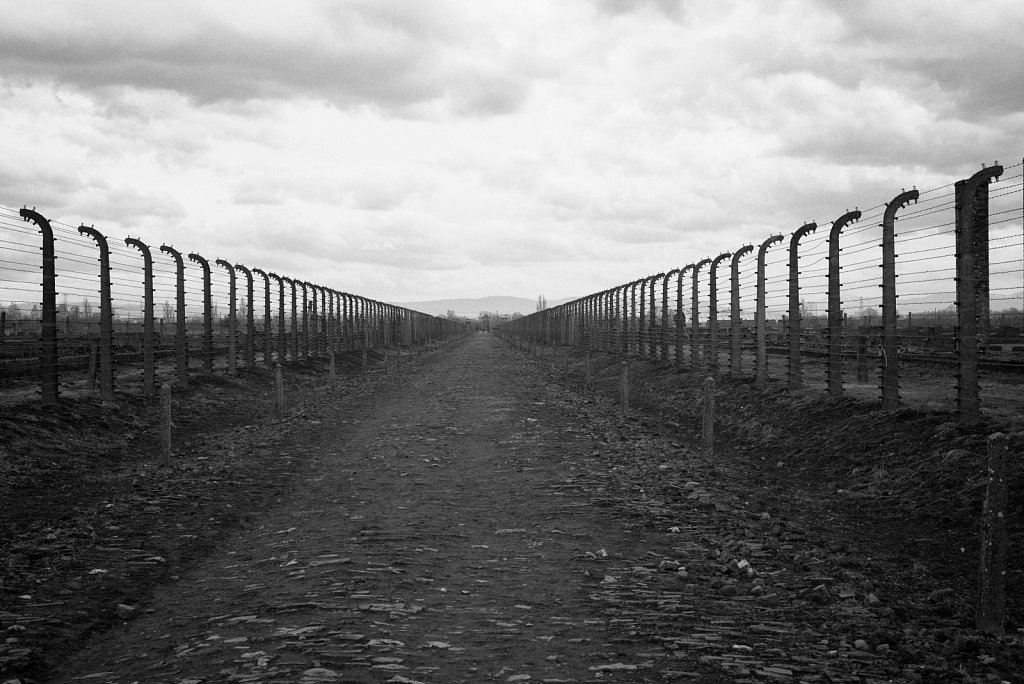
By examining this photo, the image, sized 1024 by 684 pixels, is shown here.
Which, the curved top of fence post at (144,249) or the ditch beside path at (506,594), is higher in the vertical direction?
the curved top of fence post at (144,249)

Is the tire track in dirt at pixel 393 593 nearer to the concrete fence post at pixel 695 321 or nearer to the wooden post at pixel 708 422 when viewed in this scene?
the wooden post at pixel 708 422

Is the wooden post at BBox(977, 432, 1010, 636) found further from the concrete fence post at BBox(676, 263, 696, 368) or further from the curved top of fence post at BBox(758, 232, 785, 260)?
the concrete fence post at BBox(676, 263, 696, 368)

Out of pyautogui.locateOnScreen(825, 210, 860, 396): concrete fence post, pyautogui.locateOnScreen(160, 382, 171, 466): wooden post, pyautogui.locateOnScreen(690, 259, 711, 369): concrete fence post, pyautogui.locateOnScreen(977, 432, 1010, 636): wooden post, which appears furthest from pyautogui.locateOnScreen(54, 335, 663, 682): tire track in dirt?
pyautogui.locateOnScreen(690, 259, 711, 369): concrete fence post

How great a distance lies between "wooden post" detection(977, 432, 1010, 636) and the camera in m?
4.90

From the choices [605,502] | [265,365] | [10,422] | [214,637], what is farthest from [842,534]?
[265,365]

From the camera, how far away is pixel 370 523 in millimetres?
7617

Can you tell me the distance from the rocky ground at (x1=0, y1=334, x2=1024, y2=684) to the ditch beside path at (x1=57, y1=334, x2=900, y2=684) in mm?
26

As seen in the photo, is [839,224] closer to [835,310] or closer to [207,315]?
[835,310]

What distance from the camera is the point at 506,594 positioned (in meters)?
5.57

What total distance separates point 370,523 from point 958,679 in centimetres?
520

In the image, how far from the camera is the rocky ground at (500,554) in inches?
177

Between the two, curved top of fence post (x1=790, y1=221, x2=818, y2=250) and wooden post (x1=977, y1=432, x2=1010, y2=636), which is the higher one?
curved top of fence post (x1=790, y1=221, x2=818, y2=250)

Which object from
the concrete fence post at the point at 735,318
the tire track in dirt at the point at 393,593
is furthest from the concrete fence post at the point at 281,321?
the tire track in dirt at the point at 393,593

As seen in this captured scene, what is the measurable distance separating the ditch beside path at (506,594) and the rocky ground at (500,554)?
0.08ft
